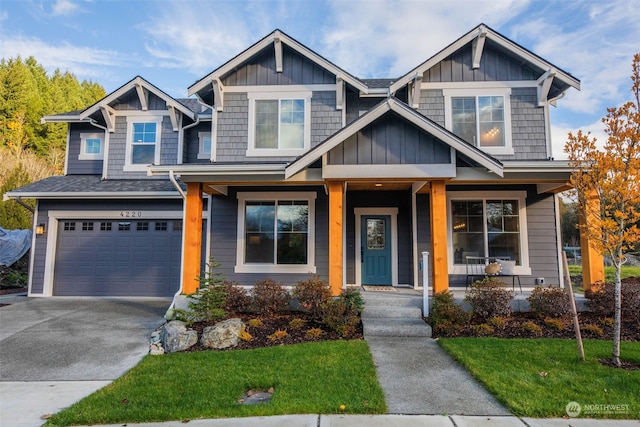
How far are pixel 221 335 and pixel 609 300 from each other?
7558mm

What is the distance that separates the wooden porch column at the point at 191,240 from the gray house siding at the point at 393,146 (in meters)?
3.29

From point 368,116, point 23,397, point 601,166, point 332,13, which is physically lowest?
point 23,397

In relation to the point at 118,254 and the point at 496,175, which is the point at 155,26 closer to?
the point at 118,254

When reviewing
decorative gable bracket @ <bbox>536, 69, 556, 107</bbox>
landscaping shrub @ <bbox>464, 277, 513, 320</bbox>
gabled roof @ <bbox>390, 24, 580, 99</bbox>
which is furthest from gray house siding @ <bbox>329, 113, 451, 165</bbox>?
decorative gable bracket @ <bbox>536, 69, 556, 107</bbox>

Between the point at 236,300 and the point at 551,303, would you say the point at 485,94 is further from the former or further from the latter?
the point at 236,300

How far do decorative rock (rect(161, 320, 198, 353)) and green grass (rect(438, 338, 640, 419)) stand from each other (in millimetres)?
4280

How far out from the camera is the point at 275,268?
362 inches

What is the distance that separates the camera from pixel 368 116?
6.99 meters

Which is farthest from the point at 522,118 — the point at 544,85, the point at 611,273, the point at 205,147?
the point at 611,273

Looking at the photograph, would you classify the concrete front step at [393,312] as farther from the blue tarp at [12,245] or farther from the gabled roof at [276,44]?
the blue tarp at [12,245]

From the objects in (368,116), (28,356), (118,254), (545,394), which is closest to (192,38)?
(118,254)

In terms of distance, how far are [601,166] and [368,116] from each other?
3.88 meters

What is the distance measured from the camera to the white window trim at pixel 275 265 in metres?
9.16

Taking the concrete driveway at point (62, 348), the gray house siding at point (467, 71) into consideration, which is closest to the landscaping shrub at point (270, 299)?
the concrete driveway at point (62, 348)
